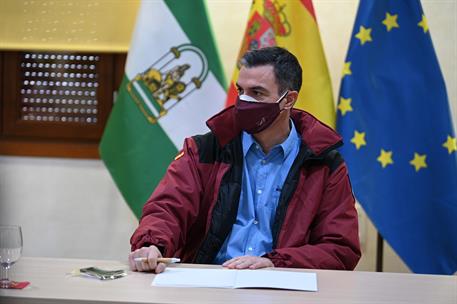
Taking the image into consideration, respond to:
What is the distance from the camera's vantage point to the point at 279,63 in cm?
237

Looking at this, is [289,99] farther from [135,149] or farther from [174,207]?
[135,149]

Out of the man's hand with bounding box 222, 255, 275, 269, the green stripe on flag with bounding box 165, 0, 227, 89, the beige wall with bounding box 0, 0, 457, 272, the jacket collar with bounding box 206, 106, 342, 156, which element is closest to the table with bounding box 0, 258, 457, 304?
the man's hand with bounding box 222, 255, 275, 269

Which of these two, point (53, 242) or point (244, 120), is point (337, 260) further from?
point (53, 242)

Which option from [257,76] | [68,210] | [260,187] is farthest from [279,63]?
[68,210]

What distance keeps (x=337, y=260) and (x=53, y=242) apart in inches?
82.1

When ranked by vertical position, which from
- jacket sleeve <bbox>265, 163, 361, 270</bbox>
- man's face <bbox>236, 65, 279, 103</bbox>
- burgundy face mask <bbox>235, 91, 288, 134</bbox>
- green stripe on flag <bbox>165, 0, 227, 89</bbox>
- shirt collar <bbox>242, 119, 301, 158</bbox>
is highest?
green stripe on flag <bbox>165, 0, 227, 89</bbox>

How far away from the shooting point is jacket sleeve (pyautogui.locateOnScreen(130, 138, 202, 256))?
2123 millimetres

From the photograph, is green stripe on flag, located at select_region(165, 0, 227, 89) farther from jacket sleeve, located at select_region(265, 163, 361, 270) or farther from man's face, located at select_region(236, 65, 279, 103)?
jacket sleeve, located at select_region(265, 163, 361, 270)

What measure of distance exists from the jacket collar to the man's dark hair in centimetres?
15

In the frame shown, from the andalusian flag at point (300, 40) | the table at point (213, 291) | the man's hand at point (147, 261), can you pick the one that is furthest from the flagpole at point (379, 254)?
the man's hand at point (147, 261)

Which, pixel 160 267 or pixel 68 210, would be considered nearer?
pixel 160 267

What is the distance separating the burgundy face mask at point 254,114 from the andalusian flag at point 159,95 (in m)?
1.11

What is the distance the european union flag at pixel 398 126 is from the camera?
3.29 meters

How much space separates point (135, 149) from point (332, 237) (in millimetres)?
1477
